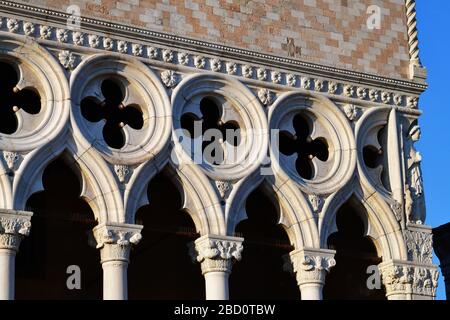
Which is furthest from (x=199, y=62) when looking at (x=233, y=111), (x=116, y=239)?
(x=116, y=239)

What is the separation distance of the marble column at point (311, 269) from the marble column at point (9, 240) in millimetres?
4476

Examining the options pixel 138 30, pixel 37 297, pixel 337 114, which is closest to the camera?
pixel 138 30

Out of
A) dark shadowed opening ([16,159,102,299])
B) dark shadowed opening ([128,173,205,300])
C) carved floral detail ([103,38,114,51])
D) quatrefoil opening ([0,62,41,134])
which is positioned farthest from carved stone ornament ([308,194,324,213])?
quatrefoil opening ([0,62,41,134])

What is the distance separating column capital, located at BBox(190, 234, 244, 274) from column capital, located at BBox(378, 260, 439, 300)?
2.82 meters

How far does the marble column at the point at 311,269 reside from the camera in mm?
20766

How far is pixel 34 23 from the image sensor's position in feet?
63.6

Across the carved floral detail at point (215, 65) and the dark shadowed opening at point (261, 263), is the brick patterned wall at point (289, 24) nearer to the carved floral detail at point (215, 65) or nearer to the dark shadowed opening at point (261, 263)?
the carved floral detail at point (215, 65)

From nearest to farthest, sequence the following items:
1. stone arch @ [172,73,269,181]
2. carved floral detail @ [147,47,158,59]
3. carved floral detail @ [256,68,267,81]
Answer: carved floral detail @ [147,47,158,59]
stone arch @ [172,73,269,181]
carved floral detail @ [256,68,267,81]

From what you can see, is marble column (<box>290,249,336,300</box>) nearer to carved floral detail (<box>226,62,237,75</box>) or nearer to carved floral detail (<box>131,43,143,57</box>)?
carved floral detail (<box>226,62,237,75</box>)

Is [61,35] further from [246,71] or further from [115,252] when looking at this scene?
[115,252]

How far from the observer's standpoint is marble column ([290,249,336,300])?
68.1 ft
